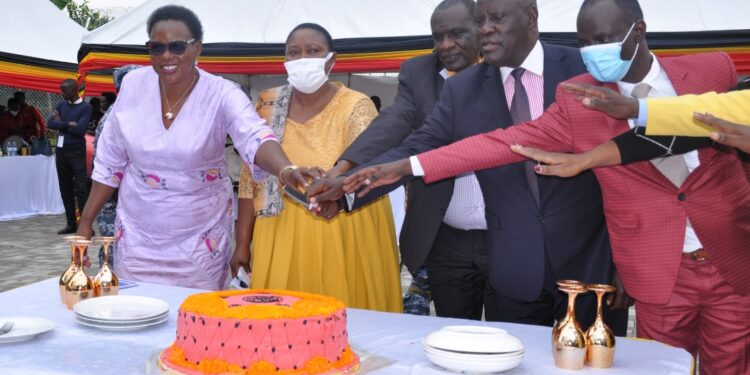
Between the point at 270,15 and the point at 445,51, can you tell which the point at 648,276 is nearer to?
the point at 445,51

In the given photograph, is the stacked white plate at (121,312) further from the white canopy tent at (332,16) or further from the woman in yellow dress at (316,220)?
the white canopy tent at (332,16)

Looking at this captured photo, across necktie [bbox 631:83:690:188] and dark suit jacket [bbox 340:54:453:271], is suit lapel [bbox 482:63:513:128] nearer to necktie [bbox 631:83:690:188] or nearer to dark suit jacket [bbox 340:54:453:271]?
dark suit jacket [bbox 340:54:453:271]

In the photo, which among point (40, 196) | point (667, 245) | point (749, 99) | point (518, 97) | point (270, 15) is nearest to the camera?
point (749, 99)

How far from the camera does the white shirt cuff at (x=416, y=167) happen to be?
9.65 ft

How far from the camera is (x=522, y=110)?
3.06 metres

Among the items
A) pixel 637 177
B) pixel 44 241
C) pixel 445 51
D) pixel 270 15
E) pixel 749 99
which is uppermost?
pixel 270 15

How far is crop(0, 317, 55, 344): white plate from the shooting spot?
2256 millimetres

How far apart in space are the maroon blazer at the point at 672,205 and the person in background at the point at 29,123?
12429mm

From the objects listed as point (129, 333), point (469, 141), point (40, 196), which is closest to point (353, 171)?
point (469, 141)

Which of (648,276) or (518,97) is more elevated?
(518,97)

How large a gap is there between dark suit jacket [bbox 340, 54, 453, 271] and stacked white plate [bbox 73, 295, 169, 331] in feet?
3.64

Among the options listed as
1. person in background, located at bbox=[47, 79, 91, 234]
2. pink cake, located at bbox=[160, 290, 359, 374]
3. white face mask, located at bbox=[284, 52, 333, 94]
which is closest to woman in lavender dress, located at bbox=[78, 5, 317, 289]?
white face mask, located at bbox=[284, 52, 333, 94]

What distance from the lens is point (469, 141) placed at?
113 inches

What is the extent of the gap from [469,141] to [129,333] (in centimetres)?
133
